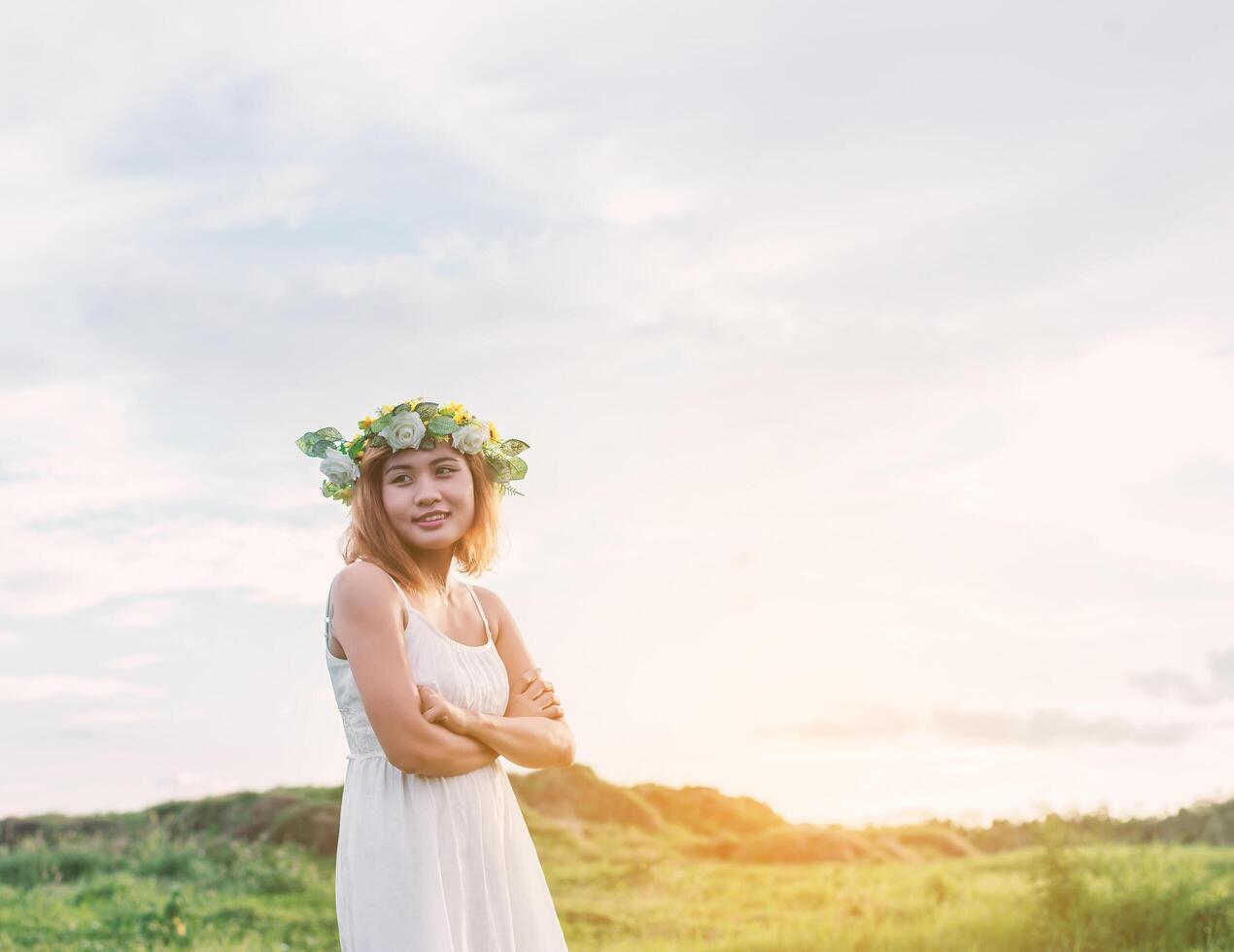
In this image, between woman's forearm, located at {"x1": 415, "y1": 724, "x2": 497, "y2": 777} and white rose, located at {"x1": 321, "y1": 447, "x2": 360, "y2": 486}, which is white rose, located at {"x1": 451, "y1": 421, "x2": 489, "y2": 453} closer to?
white rose, located at {"x1": 321, "y1": 447, "x2": 360, "y2": 486}

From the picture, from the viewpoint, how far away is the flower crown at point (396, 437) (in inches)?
153

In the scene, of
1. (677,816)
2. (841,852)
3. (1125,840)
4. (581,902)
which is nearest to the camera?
(1125,840)

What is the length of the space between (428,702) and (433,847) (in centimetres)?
40

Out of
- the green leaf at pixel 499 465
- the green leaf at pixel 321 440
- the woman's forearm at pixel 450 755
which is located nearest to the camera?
the woman's forearm at pixel 450 755

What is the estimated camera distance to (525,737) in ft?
11.9

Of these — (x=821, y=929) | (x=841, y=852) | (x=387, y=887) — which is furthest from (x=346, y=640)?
(x=841, y=852)

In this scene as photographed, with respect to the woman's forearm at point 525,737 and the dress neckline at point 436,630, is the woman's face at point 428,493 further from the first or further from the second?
the woman's forearm at point 525,737

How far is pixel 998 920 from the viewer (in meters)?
9.44

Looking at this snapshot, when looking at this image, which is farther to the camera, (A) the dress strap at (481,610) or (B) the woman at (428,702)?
(A) the dress strap at (481,610)

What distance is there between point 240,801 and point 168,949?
17.2ft

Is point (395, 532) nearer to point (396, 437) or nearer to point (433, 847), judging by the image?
point (396, 437)

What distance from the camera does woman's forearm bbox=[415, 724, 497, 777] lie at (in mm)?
3418

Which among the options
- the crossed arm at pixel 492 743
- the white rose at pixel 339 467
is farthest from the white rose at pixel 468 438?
the crossed arm at pixel 492 743

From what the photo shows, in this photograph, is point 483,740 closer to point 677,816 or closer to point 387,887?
point 387,887
